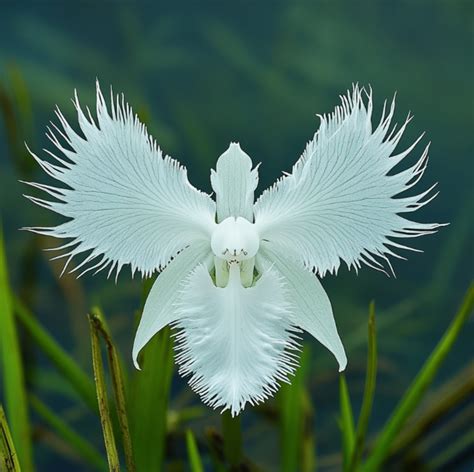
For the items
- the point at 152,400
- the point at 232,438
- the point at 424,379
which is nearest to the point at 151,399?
the point at 152,400

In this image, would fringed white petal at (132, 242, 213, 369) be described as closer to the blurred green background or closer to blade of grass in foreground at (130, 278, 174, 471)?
blade of grass in foreground at (130, 278, 174, 471)

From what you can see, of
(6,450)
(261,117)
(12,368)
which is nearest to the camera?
(6,450)

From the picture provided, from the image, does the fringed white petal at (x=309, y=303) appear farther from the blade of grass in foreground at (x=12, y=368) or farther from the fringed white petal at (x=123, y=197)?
the blade of grass in foreground at (x=12, y=368)

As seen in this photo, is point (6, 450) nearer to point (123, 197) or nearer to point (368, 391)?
point (123, 197)

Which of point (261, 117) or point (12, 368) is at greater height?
point (261, 117)

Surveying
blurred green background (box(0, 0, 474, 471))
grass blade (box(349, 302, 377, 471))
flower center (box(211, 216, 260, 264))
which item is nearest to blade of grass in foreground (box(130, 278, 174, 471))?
flower center (box(211, 216, 260, 264))

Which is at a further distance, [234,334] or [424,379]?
[424,379]

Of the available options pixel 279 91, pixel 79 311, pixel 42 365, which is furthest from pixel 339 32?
pixel 42 365
